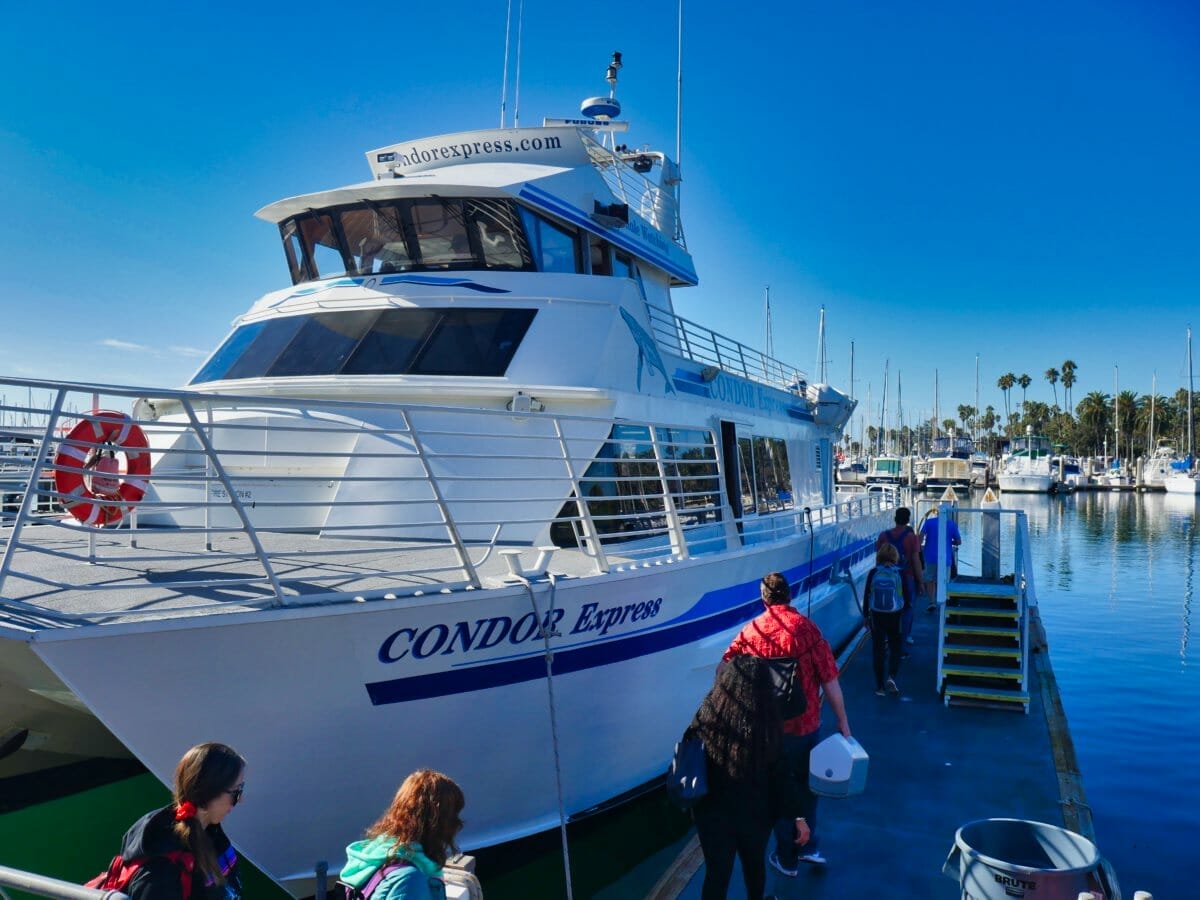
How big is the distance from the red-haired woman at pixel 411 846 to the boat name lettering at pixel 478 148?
313 inches

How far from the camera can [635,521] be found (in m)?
6.93

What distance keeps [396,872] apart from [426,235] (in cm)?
628

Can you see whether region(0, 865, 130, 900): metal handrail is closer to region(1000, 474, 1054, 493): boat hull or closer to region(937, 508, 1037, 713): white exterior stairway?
region(937, 508, 1037, 713): white exterior stairway

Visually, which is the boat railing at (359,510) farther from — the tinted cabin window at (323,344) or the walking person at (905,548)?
the walking person at (905,548)

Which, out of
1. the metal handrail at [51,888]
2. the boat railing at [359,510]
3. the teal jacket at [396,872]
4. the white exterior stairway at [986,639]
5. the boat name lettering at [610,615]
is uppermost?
the boat railing at [359,510]

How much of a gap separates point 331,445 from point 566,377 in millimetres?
1992

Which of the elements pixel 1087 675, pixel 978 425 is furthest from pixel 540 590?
pixel 978 425

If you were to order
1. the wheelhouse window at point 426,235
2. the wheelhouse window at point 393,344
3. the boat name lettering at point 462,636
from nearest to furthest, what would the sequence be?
the boat name lettering at point 462,636, the wheelhouse window at point 393,344, the wheelhouse window at point 426,235

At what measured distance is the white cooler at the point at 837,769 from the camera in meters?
4.66

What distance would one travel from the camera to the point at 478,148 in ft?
30.4

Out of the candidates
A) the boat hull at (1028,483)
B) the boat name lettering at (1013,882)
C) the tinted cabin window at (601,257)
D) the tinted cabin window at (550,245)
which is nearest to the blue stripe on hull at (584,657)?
the boat name lettering at (1013,882)

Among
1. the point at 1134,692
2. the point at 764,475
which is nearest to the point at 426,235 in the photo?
the point at 764,475

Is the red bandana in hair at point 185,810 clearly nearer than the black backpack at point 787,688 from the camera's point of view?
Yes

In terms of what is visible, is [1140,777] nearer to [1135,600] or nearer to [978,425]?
[1135,600]
